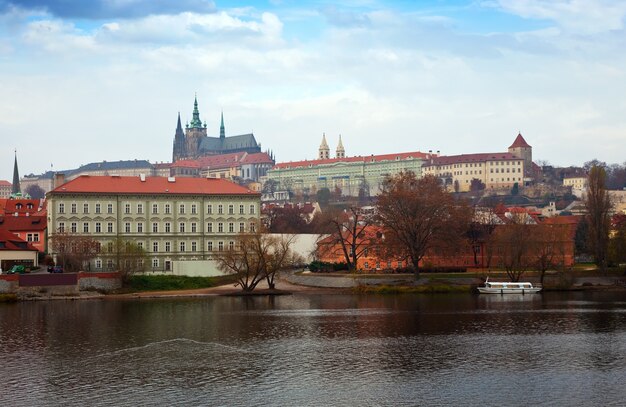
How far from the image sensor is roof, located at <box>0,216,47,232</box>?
88688 mm

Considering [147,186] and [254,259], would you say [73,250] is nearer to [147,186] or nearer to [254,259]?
[147,186]

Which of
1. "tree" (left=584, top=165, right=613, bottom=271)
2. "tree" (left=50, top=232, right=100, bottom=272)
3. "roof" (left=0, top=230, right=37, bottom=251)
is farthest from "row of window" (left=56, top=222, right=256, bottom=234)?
"tree" (left=584, top=165, right=613, bottom=271)

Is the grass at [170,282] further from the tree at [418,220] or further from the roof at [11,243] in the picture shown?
the tree at [418,220]

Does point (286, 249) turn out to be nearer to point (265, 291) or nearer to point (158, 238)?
point (265, 291)

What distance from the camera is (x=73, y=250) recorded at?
3086 inches

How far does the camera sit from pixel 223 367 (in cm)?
3794

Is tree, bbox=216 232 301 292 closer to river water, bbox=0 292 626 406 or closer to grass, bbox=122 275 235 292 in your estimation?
grass, bbox=122 275 235 292

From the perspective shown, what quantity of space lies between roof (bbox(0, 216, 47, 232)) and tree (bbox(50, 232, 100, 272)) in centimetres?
884

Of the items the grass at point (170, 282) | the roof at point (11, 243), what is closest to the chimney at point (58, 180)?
the roof at point (11, 243)

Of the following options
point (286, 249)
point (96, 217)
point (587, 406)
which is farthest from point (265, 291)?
point (587, 406)

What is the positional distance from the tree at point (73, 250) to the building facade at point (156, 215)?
987mm

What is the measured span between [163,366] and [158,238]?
48526 millimetres

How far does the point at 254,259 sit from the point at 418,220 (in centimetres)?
1536

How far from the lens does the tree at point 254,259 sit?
74.8m
